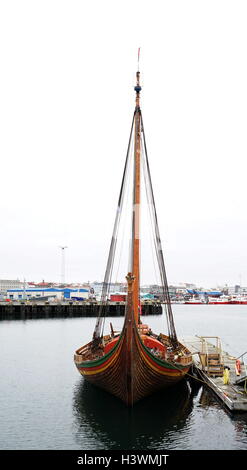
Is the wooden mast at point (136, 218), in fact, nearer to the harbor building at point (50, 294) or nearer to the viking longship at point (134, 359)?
the viking longship at point (134, 359)

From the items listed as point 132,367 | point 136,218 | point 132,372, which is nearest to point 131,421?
point 132,372

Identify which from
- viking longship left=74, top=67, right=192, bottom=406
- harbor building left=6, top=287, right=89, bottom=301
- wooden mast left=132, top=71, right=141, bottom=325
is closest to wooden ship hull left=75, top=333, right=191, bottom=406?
viking longship left=74, top=67, right=192, bottom=406

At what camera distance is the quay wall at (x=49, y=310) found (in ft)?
288

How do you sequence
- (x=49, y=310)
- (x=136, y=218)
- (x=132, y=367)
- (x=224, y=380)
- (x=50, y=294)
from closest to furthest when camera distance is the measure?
1. (x=132, y=367)
2. (x=224, y=380)
3. (x=136, y=218)
4. (x=49, y=310)
5. (x=50, y=294)

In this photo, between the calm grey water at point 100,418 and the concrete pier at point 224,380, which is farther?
the concrete pier at point 224,380

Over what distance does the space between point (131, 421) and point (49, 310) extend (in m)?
76.5

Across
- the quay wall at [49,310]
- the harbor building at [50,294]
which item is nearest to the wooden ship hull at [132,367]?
the quay wall at [49,310]

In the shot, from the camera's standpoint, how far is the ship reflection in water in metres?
16.0

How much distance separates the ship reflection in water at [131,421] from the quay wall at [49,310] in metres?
66.0

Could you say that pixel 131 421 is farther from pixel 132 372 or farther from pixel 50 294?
pixel 50 294

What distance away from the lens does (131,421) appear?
17844 mm

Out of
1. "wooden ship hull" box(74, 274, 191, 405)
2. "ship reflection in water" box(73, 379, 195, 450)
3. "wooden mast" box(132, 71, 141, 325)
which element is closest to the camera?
"ship reflection in water" box(73, 379, 195, 450)

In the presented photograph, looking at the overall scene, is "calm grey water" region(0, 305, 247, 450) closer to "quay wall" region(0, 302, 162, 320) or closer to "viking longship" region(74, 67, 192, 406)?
"viking longship" region(74, 67, 192, 406)

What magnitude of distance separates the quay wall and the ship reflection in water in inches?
2597
